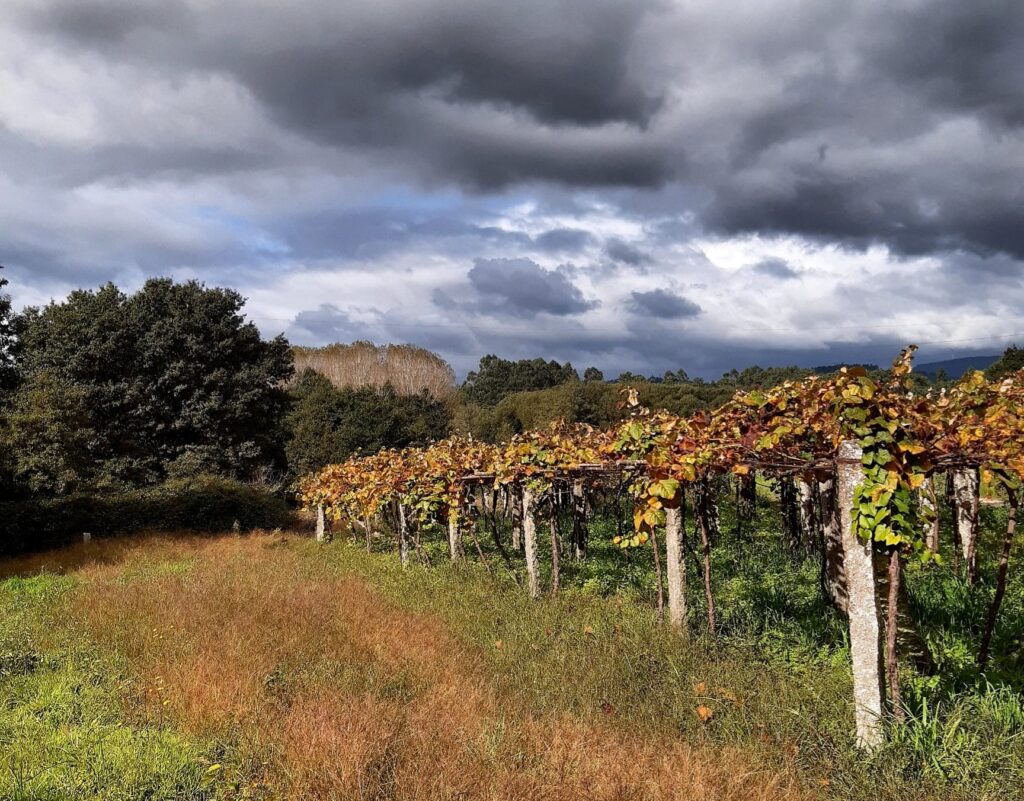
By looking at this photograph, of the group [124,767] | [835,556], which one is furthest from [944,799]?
[124,767]

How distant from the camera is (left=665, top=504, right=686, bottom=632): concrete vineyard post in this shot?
23.9ft

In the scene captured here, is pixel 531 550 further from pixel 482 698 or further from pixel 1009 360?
pixel 1009 360

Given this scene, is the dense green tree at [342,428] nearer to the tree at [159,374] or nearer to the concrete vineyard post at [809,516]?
the tree at [159,374]

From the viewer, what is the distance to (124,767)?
4355 millimetres

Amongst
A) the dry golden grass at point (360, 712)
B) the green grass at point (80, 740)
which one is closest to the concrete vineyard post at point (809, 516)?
the dry golden grass at point (360, 712)

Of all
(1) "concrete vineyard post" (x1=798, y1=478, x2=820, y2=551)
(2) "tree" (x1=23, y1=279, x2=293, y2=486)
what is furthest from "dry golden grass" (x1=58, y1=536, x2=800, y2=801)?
(2) "tree" (x1=23, y1=279, x2=293, y2=486)

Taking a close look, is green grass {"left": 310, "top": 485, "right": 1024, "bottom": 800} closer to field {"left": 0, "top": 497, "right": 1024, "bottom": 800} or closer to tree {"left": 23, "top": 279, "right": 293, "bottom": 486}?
field {"left": 0, "top": 497, "right": 1024, "bottom": 800}

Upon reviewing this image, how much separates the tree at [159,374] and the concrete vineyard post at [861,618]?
26.7 meters

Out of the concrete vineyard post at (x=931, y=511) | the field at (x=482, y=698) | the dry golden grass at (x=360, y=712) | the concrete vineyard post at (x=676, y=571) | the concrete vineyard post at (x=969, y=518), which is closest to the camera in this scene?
the dry golden grass at (x=360, y=712)

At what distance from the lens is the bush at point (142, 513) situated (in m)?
18.5

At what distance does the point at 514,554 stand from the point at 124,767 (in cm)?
957

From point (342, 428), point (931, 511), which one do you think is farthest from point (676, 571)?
point (342, 428)

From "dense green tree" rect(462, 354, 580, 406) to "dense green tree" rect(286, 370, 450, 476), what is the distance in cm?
4738

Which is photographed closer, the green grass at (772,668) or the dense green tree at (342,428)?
the green grass at (772,668)
